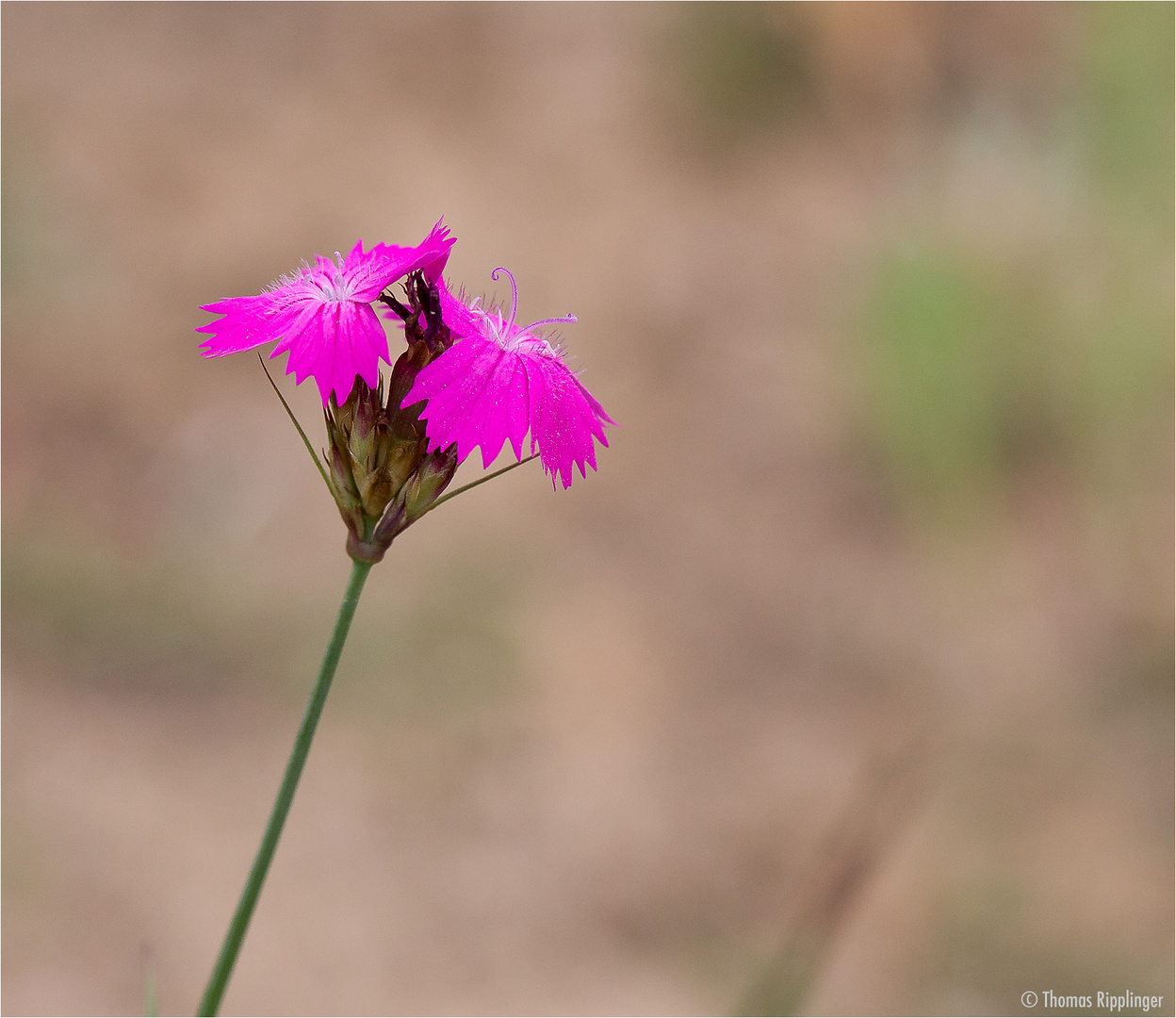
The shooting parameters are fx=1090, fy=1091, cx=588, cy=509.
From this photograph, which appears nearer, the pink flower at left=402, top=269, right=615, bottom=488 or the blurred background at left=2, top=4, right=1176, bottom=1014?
the pink flower at left=402, top=269, right=615, bottom=488

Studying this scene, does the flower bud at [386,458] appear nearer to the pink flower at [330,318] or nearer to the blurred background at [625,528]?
the pink flower at [330,318]

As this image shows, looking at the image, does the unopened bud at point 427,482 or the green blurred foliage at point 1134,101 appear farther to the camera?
the green blurred foliage at point 1134,101

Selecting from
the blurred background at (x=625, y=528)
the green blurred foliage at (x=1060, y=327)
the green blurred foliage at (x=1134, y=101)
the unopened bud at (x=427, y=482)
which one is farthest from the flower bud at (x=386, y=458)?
the green blurred foliage at (x=1134, y=101)

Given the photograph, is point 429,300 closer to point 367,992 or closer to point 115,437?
point 367,992

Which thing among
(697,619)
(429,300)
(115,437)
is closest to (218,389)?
(115,437)

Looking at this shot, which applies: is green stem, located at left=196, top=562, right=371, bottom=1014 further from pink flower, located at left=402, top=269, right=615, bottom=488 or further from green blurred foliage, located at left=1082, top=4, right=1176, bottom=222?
green blurred foliage, located at left=1082, top=4, right=1176, bottom=222

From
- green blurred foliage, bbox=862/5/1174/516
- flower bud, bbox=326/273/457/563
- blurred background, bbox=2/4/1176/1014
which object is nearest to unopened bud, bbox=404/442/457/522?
flower bud, bbox=326/273/457/563
